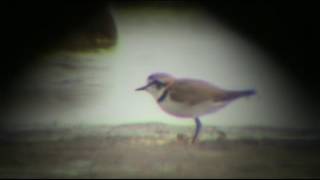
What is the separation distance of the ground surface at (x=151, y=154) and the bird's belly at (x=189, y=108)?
11 cm

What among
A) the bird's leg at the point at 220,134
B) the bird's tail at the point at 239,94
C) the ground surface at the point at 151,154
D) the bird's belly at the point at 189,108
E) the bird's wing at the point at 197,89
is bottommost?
the ground surface at the point at 151,154

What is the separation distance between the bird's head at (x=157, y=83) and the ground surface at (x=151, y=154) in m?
0.21

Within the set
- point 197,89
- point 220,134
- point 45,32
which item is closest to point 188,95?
point 197,89

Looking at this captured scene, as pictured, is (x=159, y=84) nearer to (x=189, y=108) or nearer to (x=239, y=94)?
(x=189, y=108)

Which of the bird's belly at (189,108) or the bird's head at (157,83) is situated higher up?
the bird's head at (157,83)

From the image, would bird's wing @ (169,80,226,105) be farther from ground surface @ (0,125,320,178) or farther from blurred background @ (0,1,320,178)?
ground surface @ (0,125,320,178)

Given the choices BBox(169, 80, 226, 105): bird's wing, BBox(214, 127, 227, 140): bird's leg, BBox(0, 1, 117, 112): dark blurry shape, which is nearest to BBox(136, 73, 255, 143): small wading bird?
BBox(169, 80, 226, 105): bird's wing

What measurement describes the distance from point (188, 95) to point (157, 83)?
20 centimetres

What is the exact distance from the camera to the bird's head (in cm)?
305

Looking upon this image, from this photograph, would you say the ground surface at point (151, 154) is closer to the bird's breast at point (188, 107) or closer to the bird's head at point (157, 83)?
the bird's breast at point (188, 107)

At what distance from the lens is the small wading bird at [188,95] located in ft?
10.0

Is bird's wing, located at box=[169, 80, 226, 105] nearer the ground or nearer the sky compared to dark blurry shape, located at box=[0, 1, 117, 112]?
nearer the ground

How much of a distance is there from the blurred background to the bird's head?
0.11 ft

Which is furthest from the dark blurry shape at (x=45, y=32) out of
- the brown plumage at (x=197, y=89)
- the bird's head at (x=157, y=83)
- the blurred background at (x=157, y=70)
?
the brown plumage at (x=197, y=89)
